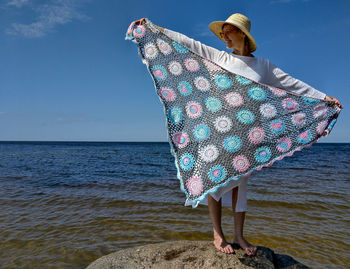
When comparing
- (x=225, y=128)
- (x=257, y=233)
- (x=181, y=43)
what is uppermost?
(x=181, y=43)

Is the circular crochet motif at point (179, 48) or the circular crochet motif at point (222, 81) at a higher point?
the circular crochet motif at point (179, 48)

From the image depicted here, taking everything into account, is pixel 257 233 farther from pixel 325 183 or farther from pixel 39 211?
pixel 325 183

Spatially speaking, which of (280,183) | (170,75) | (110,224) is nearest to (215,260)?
(170,75)

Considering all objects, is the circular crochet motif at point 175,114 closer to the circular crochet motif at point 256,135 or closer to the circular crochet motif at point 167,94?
the circular crochet motif at point 167,94

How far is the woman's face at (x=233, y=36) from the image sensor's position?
2.58 meters

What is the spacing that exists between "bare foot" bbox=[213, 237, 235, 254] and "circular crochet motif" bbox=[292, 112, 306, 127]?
133cm

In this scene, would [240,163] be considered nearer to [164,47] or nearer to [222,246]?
[222,246]

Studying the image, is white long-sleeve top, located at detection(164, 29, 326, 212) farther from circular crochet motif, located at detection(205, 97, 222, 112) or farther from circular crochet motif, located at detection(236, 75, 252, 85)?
circular crochet motif, located at detection(205, 97, 222, 112)

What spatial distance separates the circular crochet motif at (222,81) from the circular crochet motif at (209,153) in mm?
596

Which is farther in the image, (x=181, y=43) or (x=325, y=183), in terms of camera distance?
(x=325, y=183)

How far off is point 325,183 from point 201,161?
7.22m

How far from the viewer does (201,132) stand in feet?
8.27

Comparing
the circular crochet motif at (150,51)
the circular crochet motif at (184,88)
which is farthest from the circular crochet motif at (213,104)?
the circular crochet motif at (150,51)

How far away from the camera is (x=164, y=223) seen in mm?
4520
